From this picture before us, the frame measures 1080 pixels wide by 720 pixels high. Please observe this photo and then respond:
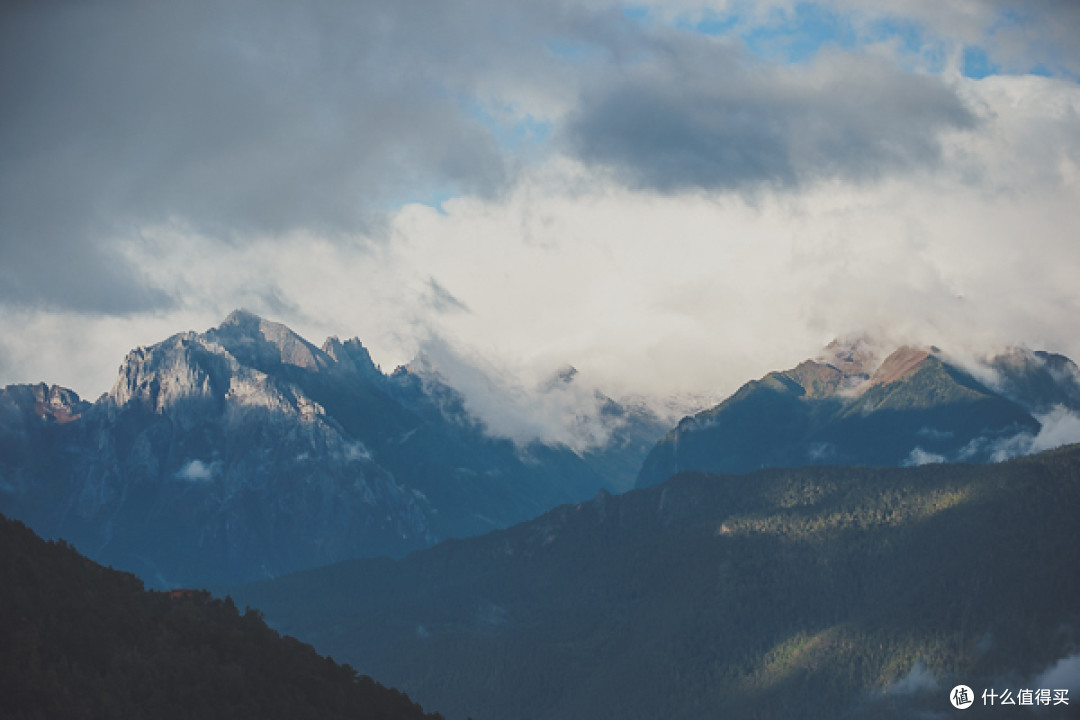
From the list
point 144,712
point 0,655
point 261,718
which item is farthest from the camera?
point 261,718

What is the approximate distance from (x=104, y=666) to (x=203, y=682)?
1512 cm

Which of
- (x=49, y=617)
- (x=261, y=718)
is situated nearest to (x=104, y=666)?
(x=49, y=617)

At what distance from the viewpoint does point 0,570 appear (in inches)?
7776

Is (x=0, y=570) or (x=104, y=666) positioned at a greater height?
(x=0, y=570)

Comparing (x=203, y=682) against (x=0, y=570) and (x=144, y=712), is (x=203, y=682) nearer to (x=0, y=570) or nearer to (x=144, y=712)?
(x=144, y=712)

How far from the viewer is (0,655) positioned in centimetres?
17288

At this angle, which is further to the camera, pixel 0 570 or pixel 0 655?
pixel 0 570

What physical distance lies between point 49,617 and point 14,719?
3599cm

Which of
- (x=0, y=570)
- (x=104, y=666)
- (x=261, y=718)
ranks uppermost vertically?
(x=0, y=570)

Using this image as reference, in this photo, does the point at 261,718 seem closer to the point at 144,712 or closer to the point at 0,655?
the point at 144,712

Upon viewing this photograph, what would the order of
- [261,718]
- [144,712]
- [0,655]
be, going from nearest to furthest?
[0,655] → [144,712] → [261,718]

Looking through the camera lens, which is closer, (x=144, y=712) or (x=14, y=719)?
(x=14, y=719)

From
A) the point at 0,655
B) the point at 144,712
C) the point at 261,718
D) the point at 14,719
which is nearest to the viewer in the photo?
the point at 14,719

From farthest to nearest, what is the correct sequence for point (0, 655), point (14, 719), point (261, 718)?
point (261, 718) < point (0, 655) < point (14, 719)
